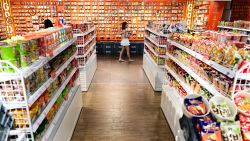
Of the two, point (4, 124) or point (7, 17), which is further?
point (7, 17)

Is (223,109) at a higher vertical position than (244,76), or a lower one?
lower

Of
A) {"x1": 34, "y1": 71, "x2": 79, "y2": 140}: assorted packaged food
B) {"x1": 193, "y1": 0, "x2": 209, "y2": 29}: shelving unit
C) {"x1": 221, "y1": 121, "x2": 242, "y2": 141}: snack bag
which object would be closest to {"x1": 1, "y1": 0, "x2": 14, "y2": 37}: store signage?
{"x1": 34, "y1": 71, "x2": 79, "y2": 140}: assorted packaged food

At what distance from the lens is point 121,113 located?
163 inches

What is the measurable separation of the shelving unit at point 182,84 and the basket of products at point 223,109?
0.51 feet

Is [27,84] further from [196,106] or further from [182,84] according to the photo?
[182,84]

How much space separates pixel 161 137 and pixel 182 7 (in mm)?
8720

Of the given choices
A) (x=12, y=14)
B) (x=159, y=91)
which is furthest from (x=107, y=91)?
(x=12, y=14)

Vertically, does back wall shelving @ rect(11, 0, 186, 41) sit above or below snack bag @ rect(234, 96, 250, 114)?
above

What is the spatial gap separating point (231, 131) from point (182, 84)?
165cm

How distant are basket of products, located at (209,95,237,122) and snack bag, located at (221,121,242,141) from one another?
0.05 m

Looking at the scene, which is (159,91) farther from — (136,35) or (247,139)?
(136,35)

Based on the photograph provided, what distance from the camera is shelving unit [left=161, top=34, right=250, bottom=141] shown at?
1693 millimetres

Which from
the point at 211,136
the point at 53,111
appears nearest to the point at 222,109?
the point at 211,136

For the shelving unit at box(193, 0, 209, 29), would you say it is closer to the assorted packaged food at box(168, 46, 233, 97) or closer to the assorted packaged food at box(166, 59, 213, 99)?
the assorted packaged food at box(166, 59, 213, 99)
